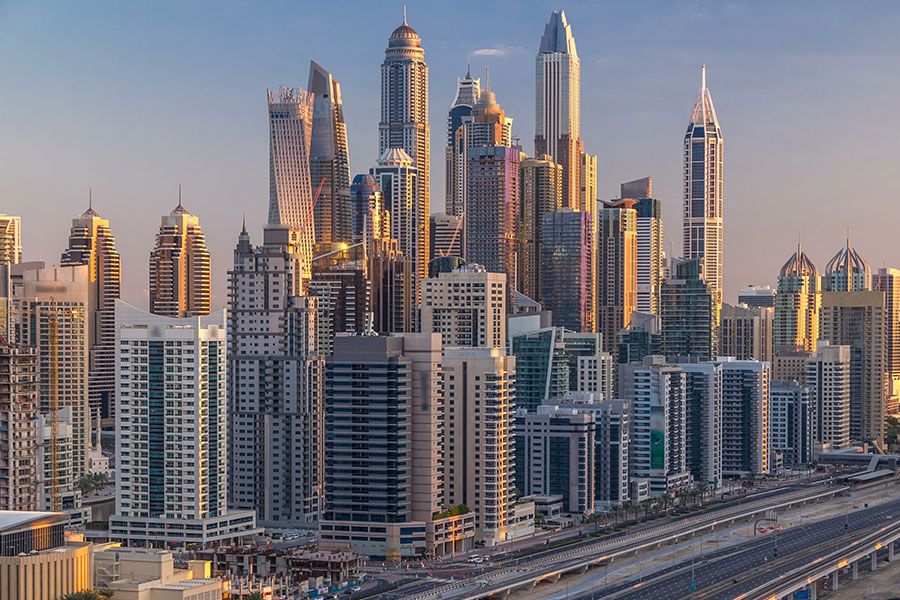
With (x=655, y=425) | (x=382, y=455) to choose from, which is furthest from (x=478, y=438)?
(x=655, y=425)

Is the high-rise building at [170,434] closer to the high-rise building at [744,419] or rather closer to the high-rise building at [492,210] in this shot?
the high-rise building at [744,419]

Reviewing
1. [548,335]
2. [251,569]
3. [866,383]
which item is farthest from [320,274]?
[251,569]

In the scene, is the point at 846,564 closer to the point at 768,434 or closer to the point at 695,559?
the point at 695,559

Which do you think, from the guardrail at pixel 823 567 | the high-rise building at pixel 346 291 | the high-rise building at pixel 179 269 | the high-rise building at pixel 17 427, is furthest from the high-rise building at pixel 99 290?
the guardrail at pixel 823 567

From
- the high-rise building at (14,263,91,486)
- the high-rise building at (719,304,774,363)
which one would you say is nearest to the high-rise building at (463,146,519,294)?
the high-rise building at (719,304,774,363)

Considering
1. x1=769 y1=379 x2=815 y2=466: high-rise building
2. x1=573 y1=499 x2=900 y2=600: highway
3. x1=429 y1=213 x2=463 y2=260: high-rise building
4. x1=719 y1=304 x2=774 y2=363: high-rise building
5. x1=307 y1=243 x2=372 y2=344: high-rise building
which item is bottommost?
x1=573 y1=499 x2=900 y2=600: highway

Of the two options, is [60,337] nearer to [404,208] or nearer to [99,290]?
[99,290]

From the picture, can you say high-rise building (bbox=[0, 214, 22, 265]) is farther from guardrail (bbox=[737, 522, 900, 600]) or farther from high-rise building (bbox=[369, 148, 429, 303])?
guardrail (bbox=[737, 522, 900, 600])

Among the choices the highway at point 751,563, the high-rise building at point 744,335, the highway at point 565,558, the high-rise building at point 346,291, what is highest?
the high-rise building at point 346,291
